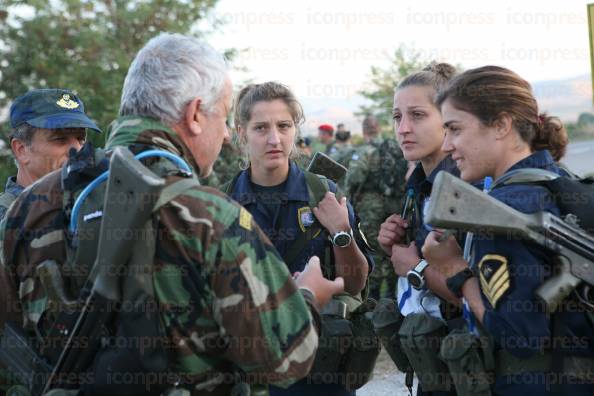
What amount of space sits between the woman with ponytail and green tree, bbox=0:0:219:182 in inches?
422

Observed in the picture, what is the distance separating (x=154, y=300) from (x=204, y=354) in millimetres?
252

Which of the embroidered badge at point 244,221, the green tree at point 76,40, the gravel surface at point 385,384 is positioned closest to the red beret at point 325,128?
the green tree at point 76,40

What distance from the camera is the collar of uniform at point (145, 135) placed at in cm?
221

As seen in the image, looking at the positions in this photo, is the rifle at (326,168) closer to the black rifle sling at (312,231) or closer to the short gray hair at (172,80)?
the black rifle sling at (312,231)

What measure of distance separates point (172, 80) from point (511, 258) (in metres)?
1.28

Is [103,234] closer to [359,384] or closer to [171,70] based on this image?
[171,70]

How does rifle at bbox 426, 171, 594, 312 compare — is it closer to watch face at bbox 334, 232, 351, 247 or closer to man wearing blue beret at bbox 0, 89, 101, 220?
watch face at bbox 334, 232, 351, 247

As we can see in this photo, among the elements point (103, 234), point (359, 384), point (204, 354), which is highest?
point (103, 234)

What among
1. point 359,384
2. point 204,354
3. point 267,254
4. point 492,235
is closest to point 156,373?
point 204,354

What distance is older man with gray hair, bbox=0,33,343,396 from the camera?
2061mm

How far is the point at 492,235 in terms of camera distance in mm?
2559

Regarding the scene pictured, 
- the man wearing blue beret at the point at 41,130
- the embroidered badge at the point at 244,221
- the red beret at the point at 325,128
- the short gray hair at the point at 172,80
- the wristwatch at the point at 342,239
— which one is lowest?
the red beret at the point at 325,128

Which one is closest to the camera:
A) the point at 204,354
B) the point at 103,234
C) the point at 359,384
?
the point at 103,234

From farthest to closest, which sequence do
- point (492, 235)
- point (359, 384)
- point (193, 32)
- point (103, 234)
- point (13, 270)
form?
point (193, 32) < point (359, 384) < point (492, 235) < point (13, 270) < point (103, 234)
